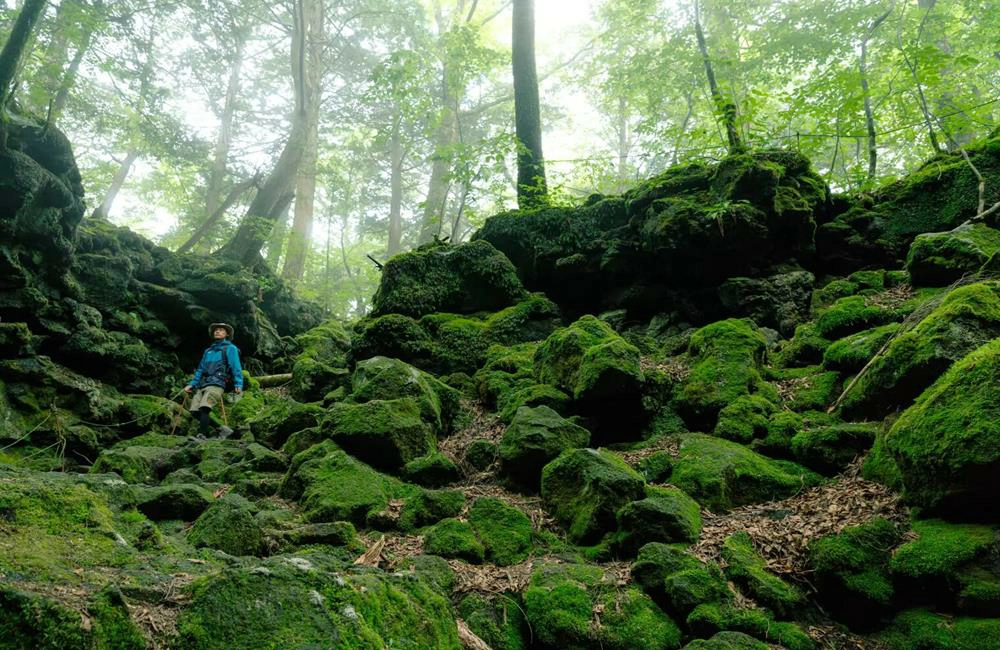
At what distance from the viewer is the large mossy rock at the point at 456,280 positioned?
34.2ft

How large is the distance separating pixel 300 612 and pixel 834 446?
4.80 meters

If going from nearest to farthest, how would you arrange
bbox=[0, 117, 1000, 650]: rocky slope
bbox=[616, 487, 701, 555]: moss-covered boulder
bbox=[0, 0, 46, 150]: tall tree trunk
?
bbox=[0, 117, 1000, 650]: rocky slope
bbox=[616, 487, 701, 555]: moss-covered boulder
bbox=[0, 0, 46, 150]: tall tree trunk

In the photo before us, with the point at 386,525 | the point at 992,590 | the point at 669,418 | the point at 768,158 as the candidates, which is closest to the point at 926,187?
the point at 768,158

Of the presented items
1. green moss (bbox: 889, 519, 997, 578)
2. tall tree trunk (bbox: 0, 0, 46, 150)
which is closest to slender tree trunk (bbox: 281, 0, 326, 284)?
tall tree trunk (bbox: 0, 0, 46, 150)

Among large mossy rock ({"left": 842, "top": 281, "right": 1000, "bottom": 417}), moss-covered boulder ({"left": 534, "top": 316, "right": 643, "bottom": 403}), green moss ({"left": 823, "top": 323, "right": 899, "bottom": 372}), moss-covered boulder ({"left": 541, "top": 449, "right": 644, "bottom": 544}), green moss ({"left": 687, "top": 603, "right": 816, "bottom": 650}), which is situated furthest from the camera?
moss-covered boulder ({"left": 534, "top": 316, "right": 643, "bottom": 403})

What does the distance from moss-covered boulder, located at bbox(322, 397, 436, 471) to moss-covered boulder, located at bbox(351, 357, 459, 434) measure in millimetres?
554

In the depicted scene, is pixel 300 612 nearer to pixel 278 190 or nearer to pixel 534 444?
pixel 534 444

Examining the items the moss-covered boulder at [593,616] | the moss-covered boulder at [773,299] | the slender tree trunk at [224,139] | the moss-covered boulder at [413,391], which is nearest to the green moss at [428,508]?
the moss-covered boulder at [593,616]

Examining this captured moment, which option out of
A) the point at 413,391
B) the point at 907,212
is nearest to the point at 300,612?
the point at 413,391

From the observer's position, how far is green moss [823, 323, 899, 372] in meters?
6.01

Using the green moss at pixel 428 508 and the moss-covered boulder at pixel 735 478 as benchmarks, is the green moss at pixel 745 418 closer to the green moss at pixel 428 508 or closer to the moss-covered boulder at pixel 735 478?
the moss-covered boulder at pixel 735 478

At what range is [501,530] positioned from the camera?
15.4 feet

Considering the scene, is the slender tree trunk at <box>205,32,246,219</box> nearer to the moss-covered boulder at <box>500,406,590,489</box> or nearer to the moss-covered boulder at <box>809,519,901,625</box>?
the moss-covered boulder at <box>500,406,590,489</box>

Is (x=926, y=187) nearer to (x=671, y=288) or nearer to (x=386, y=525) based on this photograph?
(x=671, y=288)
